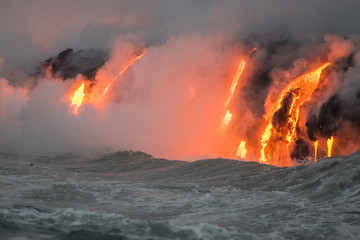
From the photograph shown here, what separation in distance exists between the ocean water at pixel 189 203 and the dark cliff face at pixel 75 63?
Answer: 110 feet

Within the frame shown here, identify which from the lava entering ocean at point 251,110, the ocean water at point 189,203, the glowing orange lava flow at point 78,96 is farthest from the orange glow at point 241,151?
the glowing orange lava flow at point 78,96

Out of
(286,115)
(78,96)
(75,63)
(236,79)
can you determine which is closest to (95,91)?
(78,96)

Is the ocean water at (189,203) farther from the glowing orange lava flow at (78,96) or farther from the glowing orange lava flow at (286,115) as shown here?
the glowing orange lava flow at (78,96)

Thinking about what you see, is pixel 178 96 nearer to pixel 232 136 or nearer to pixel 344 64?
pixel 232 136

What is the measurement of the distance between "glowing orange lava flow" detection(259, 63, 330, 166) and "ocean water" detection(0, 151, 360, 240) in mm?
11683

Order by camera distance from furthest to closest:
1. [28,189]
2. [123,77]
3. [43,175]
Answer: [123,77] → [43,175] → [28,189]

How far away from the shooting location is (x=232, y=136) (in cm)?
3394

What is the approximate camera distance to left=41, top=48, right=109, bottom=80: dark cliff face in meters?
52.5

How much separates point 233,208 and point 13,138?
24.1 m

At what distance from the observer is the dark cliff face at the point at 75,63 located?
52.5 metres

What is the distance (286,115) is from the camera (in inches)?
1197

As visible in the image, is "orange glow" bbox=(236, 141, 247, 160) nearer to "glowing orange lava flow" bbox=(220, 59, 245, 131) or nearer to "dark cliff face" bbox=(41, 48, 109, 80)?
"glowing orange lava flow" bbox=(220, 59, 245, 131)

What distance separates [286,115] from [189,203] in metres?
19.4

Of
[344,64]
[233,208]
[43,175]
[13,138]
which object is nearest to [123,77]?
[13,138]
